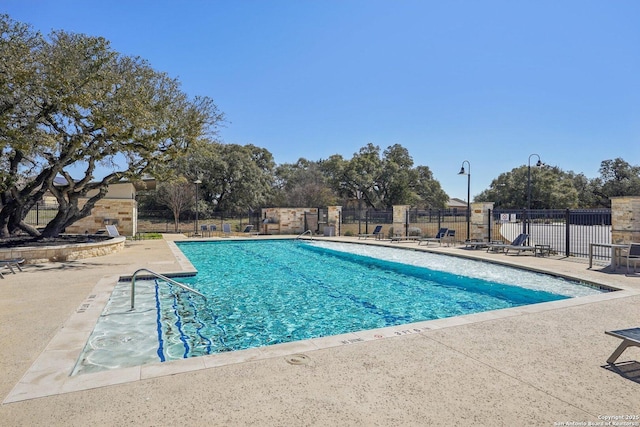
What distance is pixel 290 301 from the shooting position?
725cm

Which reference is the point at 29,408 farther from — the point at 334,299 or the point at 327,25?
the point at 327,25

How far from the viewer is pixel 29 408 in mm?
2561

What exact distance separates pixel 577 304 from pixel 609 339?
1.84 m

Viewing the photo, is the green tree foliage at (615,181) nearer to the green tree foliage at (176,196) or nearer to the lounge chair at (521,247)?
the lounge chair at (521,247)

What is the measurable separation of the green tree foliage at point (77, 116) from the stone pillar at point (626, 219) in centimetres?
1389

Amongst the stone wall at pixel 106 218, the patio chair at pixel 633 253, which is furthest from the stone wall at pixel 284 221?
the patio chair at pixel 633 253

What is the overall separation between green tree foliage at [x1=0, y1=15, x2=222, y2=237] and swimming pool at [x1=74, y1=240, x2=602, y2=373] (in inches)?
192

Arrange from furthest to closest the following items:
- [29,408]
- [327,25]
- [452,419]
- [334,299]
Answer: [327,25], [334,299], [29,408], [452,419]

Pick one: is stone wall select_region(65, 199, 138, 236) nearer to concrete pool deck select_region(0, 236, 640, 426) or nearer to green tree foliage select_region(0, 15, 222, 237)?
green tree foliage select_region(0, 15, 222, 237)

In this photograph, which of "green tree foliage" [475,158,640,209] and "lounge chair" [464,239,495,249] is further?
"green tree foliage" [475,158,640,209]

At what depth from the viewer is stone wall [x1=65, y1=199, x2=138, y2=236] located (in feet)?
64.7

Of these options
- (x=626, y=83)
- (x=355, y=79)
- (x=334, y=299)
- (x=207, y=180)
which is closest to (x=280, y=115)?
(x=355, y=79)

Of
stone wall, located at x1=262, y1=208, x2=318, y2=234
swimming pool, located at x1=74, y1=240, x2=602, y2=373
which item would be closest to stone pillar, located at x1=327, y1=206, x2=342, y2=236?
stone wall, located at x1=262, y1=208, x2=318, y2=234

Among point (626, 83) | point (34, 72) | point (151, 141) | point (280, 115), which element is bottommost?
point (151, 141)
